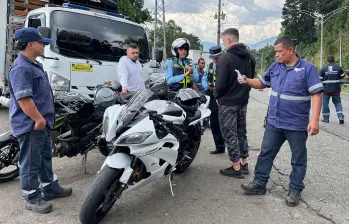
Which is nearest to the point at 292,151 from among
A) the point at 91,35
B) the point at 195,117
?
the point at 195,117

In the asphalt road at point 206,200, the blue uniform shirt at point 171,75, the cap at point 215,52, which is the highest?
the cap at point 215,52

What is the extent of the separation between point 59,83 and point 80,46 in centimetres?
80

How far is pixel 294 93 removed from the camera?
11.9 ft

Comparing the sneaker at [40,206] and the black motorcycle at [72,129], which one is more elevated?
the black motorcycle at [72,129]

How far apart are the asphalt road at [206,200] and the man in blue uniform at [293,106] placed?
312 mm

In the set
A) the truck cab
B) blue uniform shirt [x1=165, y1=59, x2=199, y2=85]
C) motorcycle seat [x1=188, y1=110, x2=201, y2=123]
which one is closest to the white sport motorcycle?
motorcycle seat [x1=188, y1=110, x2=201, y2=123]

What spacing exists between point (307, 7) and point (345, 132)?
69.0m

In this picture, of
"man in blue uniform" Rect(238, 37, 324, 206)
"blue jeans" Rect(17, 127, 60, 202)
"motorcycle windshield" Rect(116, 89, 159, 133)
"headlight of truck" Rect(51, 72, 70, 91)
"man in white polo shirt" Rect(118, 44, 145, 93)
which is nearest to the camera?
"motorcycle windshield" Rect(116, 89, 159, 133)

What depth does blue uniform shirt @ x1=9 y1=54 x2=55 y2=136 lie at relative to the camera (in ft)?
10.3

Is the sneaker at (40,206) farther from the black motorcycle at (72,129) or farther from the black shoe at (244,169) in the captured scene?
the black shoe at (244,169)

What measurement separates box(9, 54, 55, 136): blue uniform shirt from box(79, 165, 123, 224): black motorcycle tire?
2.95ft

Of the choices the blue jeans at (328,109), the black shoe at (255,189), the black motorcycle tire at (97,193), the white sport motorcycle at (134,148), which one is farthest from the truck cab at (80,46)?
the blue jeans at (328,109)

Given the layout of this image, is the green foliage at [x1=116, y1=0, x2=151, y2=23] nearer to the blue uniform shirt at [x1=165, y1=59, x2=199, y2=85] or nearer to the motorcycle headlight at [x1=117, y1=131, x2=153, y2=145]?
the blue uniform shirt at [x1=165, y1=59, x2=199, y2=85]

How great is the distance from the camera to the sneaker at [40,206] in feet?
11.1
